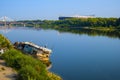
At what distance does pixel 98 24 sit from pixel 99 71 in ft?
336

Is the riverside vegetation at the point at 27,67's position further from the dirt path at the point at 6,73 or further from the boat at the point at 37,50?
the boat at the point at 37,50

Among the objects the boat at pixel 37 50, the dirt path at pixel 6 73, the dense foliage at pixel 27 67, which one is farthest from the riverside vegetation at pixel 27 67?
Result: the boat at pixel 37 50

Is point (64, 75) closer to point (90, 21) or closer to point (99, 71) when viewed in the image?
point (99, 71)

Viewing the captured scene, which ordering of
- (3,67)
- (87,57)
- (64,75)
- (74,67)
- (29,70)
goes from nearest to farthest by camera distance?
(29,70)
(3,67)
(64,75)
(74,67)
(87,57)

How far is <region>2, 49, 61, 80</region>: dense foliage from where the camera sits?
62.2ft

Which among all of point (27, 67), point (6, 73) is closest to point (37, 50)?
point (6, 73)

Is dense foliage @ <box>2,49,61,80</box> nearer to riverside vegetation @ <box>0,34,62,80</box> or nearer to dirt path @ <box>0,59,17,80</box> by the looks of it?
riverside vegetation @ <box>0,34,62,80</box>

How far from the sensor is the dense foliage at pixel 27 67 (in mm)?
18969

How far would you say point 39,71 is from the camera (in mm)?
20906

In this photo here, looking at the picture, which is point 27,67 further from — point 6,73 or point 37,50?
point 37,50

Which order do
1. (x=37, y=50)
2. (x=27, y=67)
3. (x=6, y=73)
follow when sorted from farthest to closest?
(x=37, y=50) → (x=6, y=73) → (x=27, y=67)

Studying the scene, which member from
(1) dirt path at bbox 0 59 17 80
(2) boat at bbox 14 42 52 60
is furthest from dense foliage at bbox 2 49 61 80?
(2) boat at bbox 14 42 52 60

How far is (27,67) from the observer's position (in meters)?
19.5

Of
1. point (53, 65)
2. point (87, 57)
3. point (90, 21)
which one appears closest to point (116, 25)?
point (90, 21)
